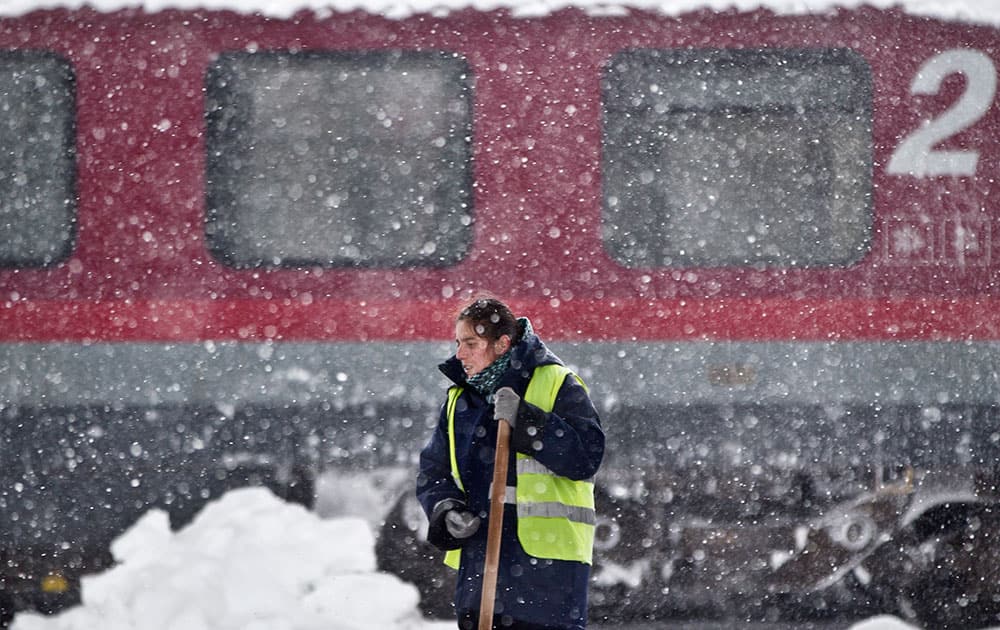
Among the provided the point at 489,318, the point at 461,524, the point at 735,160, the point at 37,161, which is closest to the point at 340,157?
the point at 37,161

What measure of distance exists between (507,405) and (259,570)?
276cm

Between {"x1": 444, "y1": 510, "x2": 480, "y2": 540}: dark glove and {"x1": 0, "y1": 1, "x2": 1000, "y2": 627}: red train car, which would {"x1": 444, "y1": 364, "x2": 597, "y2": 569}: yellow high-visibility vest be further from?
{"x1": 0, "y1": 1, "x2": 1000, "y2": 627}: red train car

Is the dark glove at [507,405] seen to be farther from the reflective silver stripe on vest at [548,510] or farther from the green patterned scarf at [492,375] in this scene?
the reflective silver stripe on vest at [548,510]

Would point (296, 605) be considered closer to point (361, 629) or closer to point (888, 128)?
point (361, 629)

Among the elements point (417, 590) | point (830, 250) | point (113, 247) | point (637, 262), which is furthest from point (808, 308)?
point (113, 247)

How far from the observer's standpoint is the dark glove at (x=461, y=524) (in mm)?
3984

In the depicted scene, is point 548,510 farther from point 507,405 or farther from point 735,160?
point 735,160

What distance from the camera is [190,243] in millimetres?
6367

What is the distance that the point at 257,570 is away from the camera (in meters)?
6.32

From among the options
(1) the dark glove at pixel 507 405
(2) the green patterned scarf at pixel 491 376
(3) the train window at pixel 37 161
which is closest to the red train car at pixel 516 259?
(3) the train window at pixel 37 161

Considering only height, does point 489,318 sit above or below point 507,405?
above

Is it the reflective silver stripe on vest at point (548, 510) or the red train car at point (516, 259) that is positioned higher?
the red train car at point (516, 259)

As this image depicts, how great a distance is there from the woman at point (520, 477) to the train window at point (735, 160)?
242 centimetres

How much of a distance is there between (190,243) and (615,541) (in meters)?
2.43
